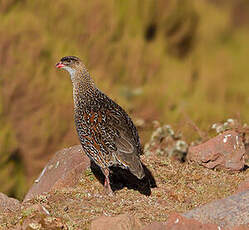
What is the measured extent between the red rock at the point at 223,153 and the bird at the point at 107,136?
1.18 meters

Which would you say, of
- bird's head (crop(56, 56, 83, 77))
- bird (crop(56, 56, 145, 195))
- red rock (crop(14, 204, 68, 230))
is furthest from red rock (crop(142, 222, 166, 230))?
bird's head (crop(56, 56, 83, 77))

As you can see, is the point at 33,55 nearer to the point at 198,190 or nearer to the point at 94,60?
the point at 94,60

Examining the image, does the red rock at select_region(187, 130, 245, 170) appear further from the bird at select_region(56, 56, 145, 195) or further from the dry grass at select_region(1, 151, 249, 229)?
the bird at select_region(56, 56, 145, 195)

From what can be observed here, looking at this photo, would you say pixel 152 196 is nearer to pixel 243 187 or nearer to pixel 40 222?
pixel 243 187

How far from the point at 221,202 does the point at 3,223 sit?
2192 mm

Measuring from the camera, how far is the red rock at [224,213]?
20.0 ft

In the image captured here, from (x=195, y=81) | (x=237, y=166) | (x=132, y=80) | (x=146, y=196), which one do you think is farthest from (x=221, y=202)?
(x=195, y=81)

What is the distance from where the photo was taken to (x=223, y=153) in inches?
329

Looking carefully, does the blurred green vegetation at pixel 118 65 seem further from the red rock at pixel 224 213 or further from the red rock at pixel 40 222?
the red rock at pixel 40 222

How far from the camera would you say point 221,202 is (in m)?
6.26

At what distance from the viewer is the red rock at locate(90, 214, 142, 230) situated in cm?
593

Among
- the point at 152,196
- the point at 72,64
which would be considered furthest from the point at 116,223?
the point at 72,64

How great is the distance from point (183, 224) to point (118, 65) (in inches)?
307

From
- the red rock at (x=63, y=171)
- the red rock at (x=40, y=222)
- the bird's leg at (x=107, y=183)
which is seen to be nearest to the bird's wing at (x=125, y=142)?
the bird's leg at (x=107, y=183)
